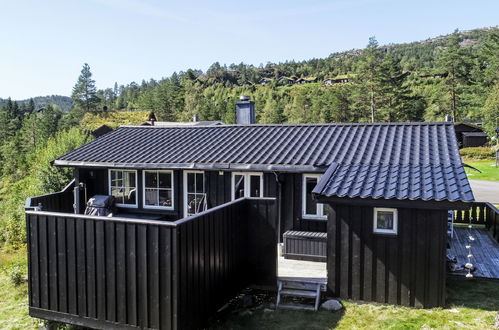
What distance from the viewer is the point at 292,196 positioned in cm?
944

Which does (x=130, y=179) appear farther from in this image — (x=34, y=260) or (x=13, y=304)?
(x=34, y=260)

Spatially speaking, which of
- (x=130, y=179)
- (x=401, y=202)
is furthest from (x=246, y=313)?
(x=130, y=179)

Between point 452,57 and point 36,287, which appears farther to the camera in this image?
point 452,57

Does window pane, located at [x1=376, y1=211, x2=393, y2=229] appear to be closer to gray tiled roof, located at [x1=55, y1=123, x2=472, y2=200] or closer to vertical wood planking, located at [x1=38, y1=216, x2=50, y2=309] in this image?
gray tiled roof, located at [x1=55, y1=123, x2=472, y2=200]

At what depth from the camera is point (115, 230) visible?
535cm

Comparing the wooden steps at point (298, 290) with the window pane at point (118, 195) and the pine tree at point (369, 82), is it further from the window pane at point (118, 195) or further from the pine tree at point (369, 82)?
the pine tree at point (369, 82)

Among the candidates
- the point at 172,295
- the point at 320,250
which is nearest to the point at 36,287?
the point at 172,295

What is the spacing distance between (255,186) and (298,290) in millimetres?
3537

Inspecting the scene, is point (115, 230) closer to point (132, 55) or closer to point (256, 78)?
point (132, 55)

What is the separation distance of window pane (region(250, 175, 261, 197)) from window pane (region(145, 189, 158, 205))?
2903mm

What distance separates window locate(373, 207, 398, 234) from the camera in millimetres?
6469

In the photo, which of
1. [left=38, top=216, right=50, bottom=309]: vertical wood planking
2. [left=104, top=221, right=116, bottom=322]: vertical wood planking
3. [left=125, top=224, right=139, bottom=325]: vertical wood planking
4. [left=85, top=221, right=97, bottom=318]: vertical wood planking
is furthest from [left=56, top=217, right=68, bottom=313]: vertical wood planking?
[left=125, top=224, right=139, bottom=325]: vertical wood planking

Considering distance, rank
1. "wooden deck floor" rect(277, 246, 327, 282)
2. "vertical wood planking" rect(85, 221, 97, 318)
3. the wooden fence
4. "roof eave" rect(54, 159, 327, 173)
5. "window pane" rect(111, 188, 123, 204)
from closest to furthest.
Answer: the wooden fence → "vertical wood planking" rect(85, 221, 97, 318) → "wooden deck floor" rect(277, 246, 327, 282) → "roof eave" rect(54, 159, 327, 173) → "window pane" rect(111, 188, 123, 204)

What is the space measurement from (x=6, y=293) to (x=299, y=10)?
21.8 m
